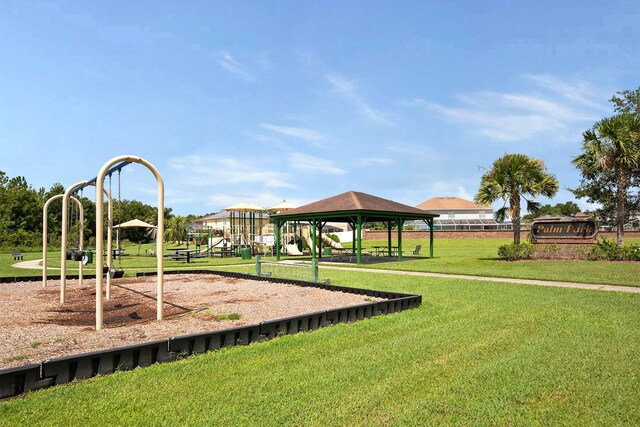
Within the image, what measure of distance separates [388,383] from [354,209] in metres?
17.2

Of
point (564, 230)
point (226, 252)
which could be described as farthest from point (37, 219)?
point (564, 230)

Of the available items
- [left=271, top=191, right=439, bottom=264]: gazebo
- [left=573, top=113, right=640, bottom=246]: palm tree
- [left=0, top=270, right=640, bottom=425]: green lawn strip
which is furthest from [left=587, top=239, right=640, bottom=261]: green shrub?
[left=0, top=270, right=640, bottom=425]: green lawn strip

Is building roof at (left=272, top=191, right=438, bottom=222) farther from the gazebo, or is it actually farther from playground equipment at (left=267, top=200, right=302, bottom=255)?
playground equipment at (left=267, top=200, right=302, bottom=255)

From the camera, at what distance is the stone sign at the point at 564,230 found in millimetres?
22844

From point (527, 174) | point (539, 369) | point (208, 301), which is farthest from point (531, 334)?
→ point (527, 174)

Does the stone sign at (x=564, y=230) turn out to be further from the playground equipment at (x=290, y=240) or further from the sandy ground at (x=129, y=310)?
the sandy ground at (x=129, y=310)

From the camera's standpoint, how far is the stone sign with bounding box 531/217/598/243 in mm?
22844

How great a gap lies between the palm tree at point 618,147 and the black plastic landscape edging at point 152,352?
20241 millimetres

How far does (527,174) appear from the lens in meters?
23.4

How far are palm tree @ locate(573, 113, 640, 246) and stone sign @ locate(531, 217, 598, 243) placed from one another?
4.07 feet

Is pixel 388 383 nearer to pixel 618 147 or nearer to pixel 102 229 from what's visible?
pixel 102 229

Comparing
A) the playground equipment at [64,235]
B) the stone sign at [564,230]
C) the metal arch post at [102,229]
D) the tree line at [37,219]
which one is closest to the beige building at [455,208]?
the tree line at [37,219]

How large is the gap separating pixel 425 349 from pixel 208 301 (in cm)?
556

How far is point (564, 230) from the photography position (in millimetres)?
23391
